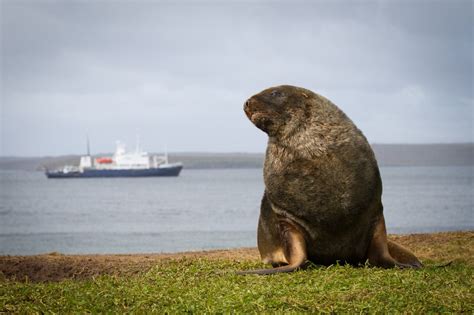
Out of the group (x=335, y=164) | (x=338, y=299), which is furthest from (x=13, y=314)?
(x=335, y=164)

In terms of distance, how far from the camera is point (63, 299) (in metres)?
8.34

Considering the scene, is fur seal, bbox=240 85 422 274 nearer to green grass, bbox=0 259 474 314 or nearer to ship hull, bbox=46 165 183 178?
green grass, bbox=0 259 474 314

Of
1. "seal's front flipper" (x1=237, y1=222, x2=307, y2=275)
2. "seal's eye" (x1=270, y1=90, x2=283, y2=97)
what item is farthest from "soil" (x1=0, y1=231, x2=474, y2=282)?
"seal's eye" (x1=270, y1=90, x2=283, y2=97)

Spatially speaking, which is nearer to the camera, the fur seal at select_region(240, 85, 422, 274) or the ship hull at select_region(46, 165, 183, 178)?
the fur seal at select_region(240, 85, 422, 274)

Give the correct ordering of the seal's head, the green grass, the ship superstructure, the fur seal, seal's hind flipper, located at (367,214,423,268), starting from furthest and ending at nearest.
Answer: the ship superstructure < seal's hind flipper, located at (367,214,423,268) < the seal's head < the fur seal < the green grass

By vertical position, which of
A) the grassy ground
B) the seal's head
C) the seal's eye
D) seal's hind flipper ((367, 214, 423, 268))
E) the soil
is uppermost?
the seal's eye

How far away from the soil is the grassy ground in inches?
32.4

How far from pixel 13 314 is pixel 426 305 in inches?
159

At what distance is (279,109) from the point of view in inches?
378

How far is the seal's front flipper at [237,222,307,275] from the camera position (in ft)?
31.0

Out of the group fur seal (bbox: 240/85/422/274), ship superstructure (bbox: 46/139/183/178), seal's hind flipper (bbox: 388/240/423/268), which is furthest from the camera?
ship superstructure (bbox: 46/139/183/178)

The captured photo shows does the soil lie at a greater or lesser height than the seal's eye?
lesser

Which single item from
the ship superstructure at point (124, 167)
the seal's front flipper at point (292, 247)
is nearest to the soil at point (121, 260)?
the seal's front flipper at point (292, 247)

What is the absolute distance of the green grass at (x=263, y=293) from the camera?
25.2ft
